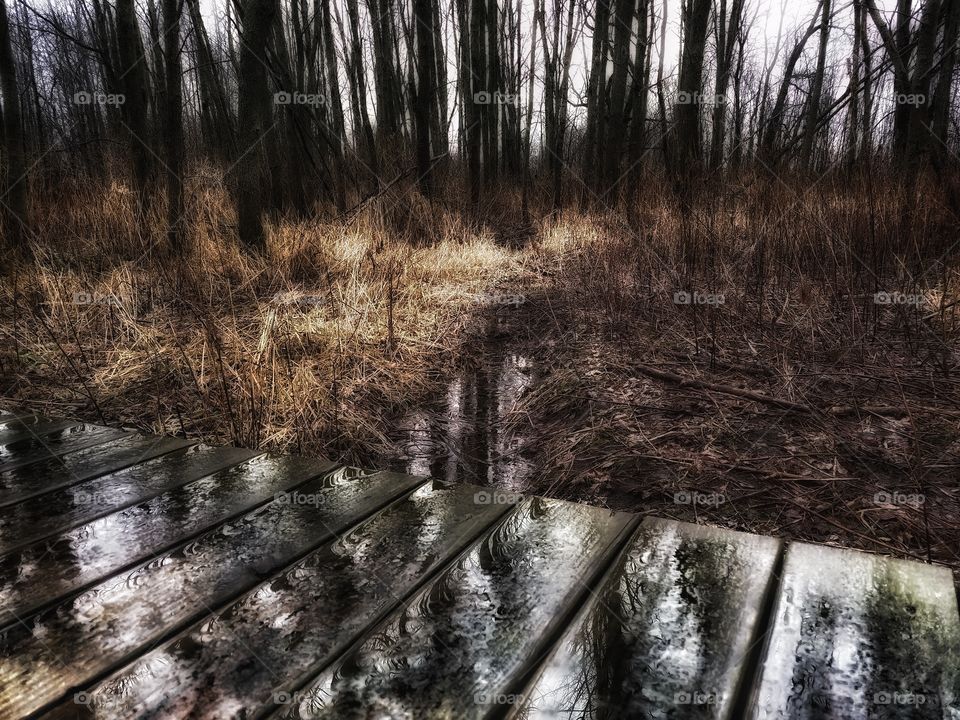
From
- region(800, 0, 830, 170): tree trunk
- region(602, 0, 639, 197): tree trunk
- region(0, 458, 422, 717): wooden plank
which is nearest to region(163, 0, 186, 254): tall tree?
region(0, 458, 422, 717): wooden plank

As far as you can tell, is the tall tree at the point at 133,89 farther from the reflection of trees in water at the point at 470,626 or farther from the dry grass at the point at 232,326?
the reflection of trees in water at the point at 470,626

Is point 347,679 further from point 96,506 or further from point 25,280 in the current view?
point 25,280

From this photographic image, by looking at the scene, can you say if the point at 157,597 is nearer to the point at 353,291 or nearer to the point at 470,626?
the point at 470,626

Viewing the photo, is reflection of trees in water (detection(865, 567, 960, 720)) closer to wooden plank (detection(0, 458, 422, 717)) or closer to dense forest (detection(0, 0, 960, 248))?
wooden plank (detection(0, 458, 422, 717))

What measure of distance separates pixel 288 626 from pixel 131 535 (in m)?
0.50

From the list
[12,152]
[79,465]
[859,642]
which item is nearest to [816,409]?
[859,642]

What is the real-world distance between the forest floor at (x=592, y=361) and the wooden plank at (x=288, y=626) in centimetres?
134

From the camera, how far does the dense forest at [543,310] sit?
8.46 ft

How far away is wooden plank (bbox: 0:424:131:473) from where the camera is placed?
5.46 ft

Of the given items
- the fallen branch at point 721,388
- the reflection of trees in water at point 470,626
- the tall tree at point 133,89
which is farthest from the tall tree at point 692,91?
the reflection of trees in water at point 470,626

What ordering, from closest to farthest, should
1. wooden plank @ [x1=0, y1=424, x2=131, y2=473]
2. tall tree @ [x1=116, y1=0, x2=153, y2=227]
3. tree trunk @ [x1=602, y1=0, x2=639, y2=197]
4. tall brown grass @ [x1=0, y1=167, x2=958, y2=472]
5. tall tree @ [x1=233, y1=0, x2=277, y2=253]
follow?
wooden plank @ [x1=0, y1=424, x2=131, y2=473] → tall brown grass @ [x1=0, y1=167, x2=958, y2=472] → tall tree @ [x1=233, y1=0, x2=277, y2=253] → tall tree @ [x1=116, y1=0, x2=153, y2=227] → tree trunk @ [x1=602, y1=0, x2=639, y2=197]

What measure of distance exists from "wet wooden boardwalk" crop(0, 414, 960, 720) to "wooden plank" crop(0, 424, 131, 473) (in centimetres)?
34

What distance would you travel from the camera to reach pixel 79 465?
1.60 metres

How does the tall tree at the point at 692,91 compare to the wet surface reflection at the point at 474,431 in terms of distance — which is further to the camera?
the tall tree at the point at 692,91
